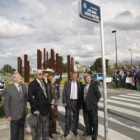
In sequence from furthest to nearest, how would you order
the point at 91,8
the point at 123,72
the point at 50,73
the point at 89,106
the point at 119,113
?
1. the point at 123,72
2. the point at 119,113
3. the point at 50,73
4. the point at 89,106
5. the point at 91,8

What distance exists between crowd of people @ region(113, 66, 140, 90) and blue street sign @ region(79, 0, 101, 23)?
1471cm

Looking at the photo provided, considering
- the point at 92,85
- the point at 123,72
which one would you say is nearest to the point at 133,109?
the point at 92,85

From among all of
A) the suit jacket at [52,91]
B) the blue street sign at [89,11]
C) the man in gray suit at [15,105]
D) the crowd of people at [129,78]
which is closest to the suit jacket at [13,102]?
the man in gray suit at [15,105]

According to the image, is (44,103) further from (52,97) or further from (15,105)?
(52,97)

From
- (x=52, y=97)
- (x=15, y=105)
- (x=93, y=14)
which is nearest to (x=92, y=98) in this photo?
(x=52, y=97)

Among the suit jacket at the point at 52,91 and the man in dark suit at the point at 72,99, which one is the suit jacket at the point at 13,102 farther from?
the man in dark suit at the point at 72,99

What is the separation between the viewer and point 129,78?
21.8 m

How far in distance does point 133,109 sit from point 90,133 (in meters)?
4.96

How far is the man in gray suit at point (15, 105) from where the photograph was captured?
564 centimetres

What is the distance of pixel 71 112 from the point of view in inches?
283

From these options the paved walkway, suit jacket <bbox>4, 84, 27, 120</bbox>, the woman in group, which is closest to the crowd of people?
the paved walkway

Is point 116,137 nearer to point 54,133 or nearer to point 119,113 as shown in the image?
point 54,133

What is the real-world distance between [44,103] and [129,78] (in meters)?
16.5

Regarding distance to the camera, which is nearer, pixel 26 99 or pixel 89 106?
pixel 26 99
